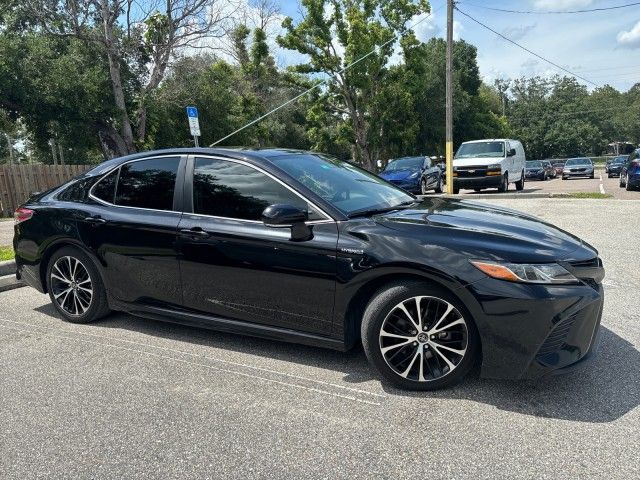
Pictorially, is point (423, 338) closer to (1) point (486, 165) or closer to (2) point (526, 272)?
(2) point (526, 272)

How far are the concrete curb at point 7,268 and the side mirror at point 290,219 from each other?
185 inches

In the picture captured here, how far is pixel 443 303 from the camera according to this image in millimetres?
3037

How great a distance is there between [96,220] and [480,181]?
578 inches

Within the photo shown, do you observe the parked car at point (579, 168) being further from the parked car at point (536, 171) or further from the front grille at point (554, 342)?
the front grille at point (554, 342)

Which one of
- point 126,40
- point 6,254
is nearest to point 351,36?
point 126,40

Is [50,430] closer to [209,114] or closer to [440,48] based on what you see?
[209,114]

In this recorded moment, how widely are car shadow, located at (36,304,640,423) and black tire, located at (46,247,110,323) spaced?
1057 millimetres

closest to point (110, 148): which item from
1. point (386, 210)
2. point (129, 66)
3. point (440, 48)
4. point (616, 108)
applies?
point (129, 66)

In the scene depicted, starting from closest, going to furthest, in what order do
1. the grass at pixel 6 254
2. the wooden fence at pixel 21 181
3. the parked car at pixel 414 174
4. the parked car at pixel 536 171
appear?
the grass at pixel 6 254 → the wooden fence at pixel 21 181 → the parked car at pixel 414 174 → the parked car at pixel 536 171

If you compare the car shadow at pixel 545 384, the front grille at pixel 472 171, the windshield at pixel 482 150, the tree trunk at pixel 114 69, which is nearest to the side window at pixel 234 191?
the car shadow at pixel 545 384

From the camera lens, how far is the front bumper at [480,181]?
16.8 m

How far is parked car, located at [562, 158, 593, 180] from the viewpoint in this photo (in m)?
32.8

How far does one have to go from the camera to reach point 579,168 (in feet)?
108

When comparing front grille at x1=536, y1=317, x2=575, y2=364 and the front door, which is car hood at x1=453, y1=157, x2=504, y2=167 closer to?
the front door
